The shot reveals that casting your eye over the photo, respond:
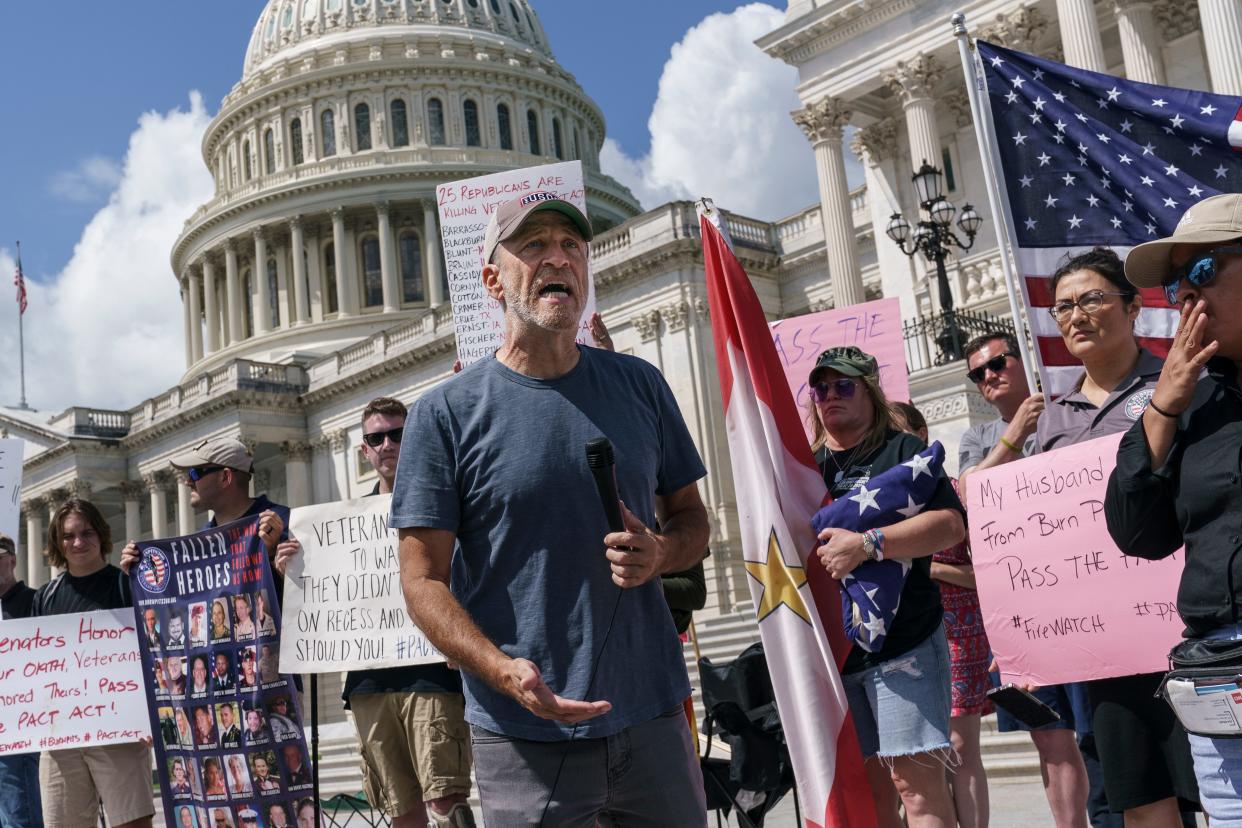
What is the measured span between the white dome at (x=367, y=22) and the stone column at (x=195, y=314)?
1109 centimetres

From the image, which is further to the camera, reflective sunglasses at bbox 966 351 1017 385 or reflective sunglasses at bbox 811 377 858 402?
reflective sunglasses at bbox 966 351 1017 385

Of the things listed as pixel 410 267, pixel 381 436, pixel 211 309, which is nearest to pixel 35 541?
pixel 211 309

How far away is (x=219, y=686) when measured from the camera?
19.6 feet

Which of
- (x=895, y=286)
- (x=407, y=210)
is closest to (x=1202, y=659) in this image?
(x=895, y=286)

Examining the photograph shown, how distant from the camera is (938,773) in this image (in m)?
4.25

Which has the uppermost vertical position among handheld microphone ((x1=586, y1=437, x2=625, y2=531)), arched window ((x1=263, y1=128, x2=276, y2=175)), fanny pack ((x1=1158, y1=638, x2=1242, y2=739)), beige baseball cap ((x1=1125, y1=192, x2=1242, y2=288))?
arched window ((x1=263, y1=128, x2=276, y2=175))

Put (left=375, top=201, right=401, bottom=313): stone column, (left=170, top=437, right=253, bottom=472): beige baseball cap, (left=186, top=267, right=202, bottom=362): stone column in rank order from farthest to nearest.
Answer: (left=186, top=267, right=202, bottom=362): stone column
(left=375, top=201, right=401, bottom=313): stone column
(left=170, top=437, right=253, bottom=472): beige baseball cap

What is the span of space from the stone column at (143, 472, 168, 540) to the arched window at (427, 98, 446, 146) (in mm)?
22004

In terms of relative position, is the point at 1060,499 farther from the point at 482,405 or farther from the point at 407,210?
the point at 407,210

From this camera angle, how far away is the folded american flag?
170 inches

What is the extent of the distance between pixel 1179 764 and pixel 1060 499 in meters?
0.97

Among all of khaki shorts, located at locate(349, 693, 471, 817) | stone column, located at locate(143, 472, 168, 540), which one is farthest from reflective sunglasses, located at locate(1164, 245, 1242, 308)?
stone column, located at locate(143, 472, 168, 540)

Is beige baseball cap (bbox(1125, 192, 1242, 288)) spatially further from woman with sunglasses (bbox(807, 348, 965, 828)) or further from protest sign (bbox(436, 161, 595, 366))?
protest sign (bbox(436, 161, 595, 366))

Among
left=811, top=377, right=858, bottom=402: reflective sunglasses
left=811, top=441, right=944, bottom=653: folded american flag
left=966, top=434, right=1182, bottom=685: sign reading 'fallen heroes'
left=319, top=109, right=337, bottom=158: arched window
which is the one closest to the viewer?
left=966, top=434, right=1182, bottom=685: sign reading 'fallen heroes'
